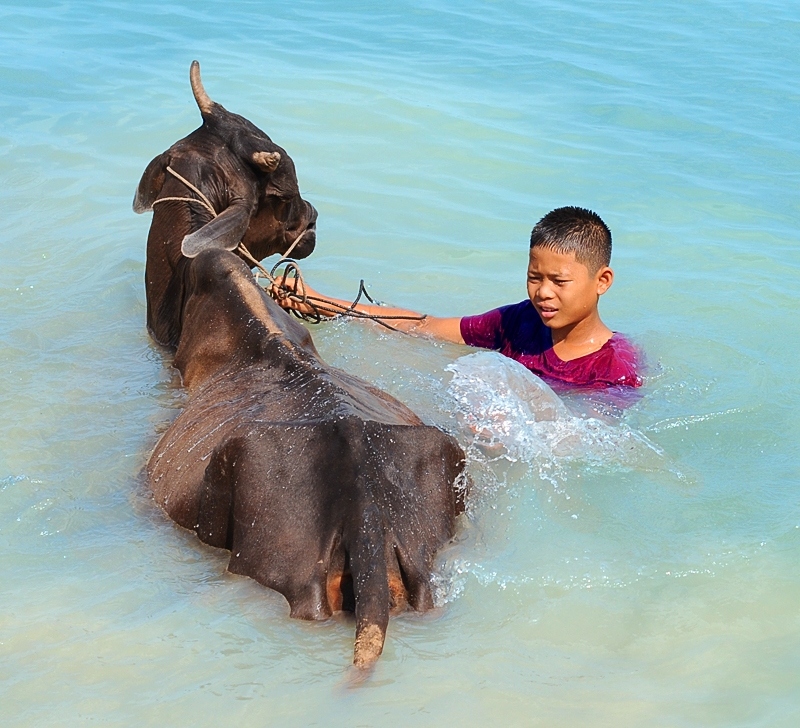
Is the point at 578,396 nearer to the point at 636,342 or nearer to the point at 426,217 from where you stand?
the point at 636,342

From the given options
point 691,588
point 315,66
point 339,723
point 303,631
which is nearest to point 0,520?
point 303,631

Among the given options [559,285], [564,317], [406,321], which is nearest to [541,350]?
[564,317]

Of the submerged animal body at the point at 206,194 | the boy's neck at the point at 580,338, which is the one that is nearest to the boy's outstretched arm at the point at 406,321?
the submerged animal body at the point at 206,194

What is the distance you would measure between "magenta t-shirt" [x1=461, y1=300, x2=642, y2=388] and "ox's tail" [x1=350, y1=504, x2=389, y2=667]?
2.34 metres

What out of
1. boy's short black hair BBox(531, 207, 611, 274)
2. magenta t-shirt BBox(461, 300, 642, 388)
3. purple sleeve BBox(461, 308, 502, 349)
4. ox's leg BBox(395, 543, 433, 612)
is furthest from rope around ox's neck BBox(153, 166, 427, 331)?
ox's leg BBox(395, 543, 433, 612)

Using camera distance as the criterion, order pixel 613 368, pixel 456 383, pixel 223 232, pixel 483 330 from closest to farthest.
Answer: pixel 223 232 → pixel 456 383 → pixel 613 368 → pixel 483 330

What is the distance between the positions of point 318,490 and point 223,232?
1.87 metres

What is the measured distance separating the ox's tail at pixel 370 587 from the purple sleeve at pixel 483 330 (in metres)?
2.69

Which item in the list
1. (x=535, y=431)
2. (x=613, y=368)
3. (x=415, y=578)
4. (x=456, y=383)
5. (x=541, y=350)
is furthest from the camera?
(x=541, y=350)

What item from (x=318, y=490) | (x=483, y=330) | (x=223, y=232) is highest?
(x=223, y=232)

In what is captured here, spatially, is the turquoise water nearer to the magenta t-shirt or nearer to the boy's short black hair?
the magenta t-shirt

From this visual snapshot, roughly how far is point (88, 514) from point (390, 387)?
165cm

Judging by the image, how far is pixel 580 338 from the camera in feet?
17.9

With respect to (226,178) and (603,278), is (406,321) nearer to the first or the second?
(603,278)
